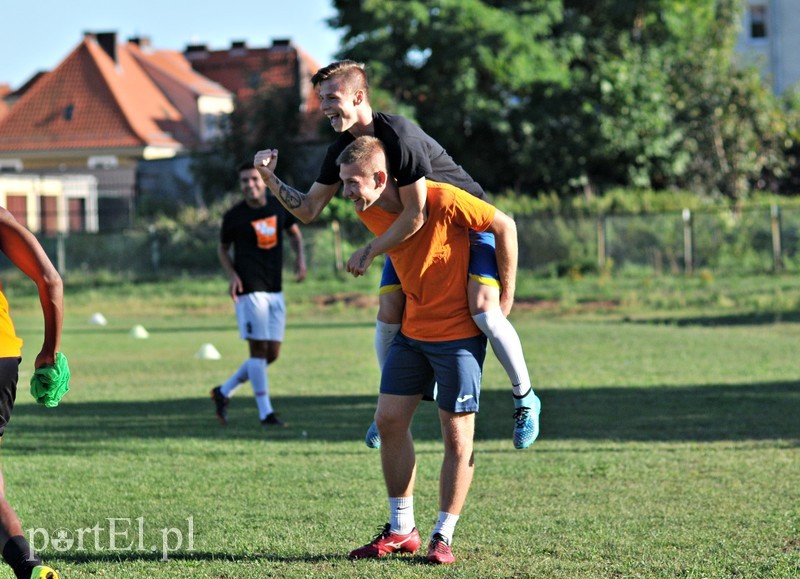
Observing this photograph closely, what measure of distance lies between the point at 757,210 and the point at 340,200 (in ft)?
37.8

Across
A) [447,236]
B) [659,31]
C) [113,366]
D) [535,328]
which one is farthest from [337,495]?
[659,31]

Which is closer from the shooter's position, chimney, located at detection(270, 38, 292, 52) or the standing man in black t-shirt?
the standing man in black t-shirt

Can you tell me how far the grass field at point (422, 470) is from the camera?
569 cm

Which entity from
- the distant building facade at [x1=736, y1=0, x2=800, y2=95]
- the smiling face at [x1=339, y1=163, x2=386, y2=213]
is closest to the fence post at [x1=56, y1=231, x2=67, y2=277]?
the smiling face at [x1=339, y1=163, x2=386, y2=213]

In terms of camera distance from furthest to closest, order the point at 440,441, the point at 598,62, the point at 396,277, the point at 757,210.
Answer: the point at 598,62
the point at 757,210
the point at 440,441
the point at 396,277

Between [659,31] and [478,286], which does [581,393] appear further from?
[659,31]

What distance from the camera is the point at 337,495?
7.31 meters

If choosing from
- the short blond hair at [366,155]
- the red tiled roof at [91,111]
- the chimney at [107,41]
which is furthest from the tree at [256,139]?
the short blond hair at [366,155]

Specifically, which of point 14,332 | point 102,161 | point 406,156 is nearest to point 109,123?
point 102,161

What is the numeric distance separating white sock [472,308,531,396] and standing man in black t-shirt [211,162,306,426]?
5034 mm

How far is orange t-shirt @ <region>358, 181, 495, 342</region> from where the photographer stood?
5.62 metres

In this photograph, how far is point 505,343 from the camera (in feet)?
19.0

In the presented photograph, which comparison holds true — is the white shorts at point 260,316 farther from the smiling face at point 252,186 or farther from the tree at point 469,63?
the tree at point 469,63

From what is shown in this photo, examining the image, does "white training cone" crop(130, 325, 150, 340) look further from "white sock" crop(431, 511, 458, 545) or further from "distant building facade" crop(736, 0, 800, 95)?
"distant building facade" crop(736, 0, 800, 95)
